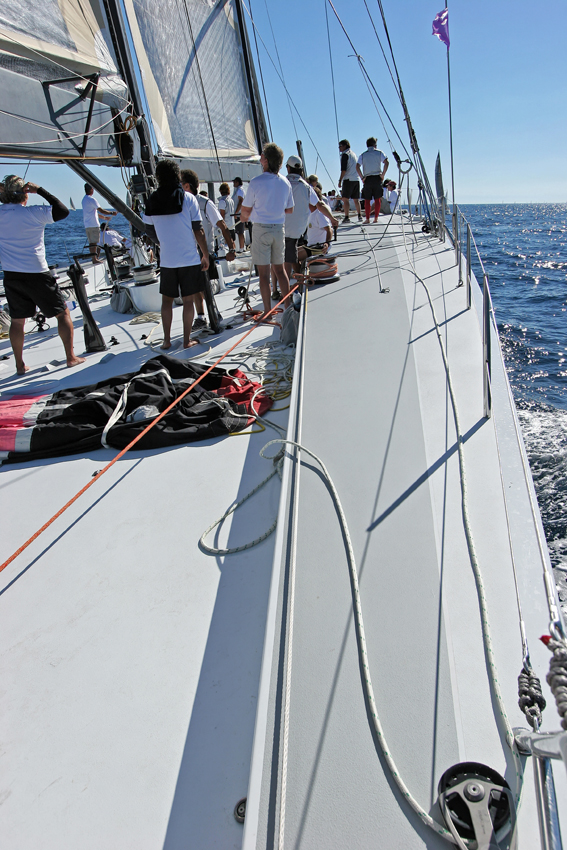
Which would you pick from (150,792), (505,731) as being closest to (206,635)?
(150,792)

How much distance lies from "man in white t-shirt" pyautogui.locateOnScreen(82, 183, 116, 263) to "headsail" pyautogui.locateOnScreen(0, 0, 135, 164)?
3.20 meters

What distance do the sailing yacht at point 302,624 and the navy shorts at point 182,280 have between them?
3.96 feet

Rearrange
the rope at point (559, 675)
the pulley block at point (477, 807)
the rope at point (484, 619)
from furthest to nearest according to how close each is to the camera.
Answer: the rope at point (484, 619), the pulley block at point (477, 807), the rope at point (559, 675)

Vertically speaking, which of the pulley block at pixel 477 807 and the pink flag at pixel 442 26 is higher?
the pink flag at pixel 442 26

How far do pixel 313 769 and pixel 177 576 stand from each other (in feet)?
2.81

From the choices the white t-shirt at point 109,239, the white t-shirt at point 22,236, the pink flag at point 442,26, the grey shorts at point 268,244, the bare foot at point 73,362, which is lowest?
the bare foot at point 73,362

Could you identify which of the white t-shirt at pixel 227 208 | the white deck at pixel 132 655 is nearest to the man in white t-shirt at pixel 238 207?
the white t-shirt at pixel 227 208

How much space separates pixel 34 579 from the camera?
166 centimetres

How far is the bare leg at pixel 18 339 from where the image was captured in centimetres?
354

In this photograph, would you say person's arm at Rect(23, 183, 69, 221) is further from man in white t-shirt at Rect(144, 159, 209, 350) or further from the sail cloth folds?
the sail cloth folds

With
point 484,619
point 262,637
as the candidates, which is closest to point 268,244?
point 262,637

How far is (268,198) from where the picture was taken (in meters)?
3.68

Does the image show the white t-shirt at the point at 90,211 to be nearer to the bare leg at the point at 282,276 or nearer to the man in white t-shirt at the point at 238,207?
the man in white t-shirt at the point at 238,207

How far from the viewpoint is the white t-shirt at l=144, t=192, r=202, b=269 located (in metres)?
3.56
